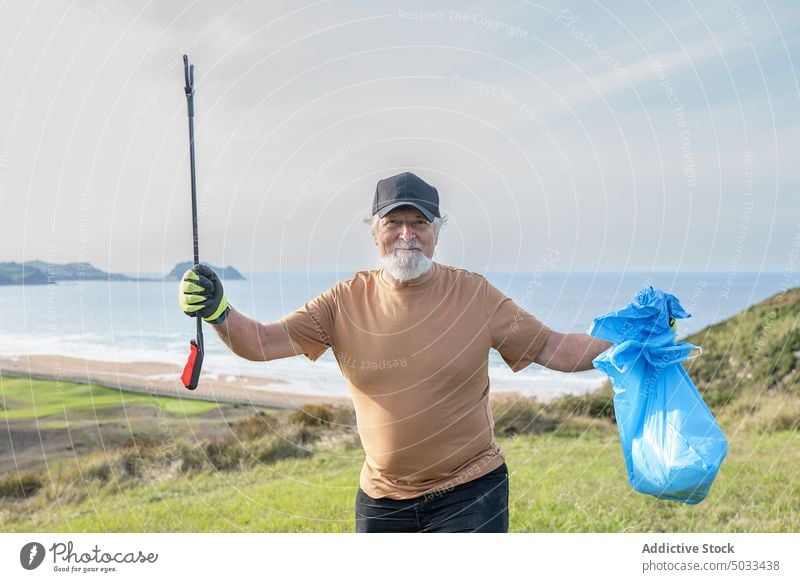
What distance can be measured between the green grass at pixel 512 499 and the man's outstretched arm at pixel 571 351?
307cm

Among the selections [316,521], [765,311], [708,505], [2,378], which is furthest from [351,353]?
[765,311]

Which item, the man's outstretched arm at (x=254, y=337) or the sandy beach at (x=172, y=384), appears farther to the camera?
the sandy beach at (x=172, y=384)

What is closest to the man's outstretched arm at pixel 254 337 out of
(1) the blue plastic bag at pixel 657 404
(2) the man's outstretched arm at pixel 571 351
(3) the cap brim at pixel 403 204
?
(3) the cap brim at pixel 403 204

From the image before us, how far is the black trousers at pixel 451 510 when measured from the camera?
475 cm

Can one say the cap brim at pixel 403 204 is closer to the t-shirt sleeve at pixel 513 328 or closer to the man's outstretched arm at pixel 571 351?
the t-shirt sleeve at pixel 513 328

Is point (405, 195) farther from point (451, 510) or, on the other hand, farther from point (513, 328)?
point (451, 510)

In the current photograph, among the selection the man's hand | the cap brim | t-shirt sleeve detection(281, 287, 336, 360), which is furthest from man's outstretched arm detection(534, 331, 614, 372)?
the man's hand

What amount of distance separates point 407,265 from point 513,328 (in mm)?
783

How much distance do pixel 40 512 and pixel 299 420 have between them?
14.3ft

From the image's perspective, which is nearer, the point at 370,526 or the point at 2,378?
the point at 370,526

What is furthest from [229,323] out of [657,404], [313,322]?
[657,404]

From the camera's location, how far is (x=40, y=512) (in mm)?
10062

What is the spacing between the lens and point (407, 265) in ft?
16.4
